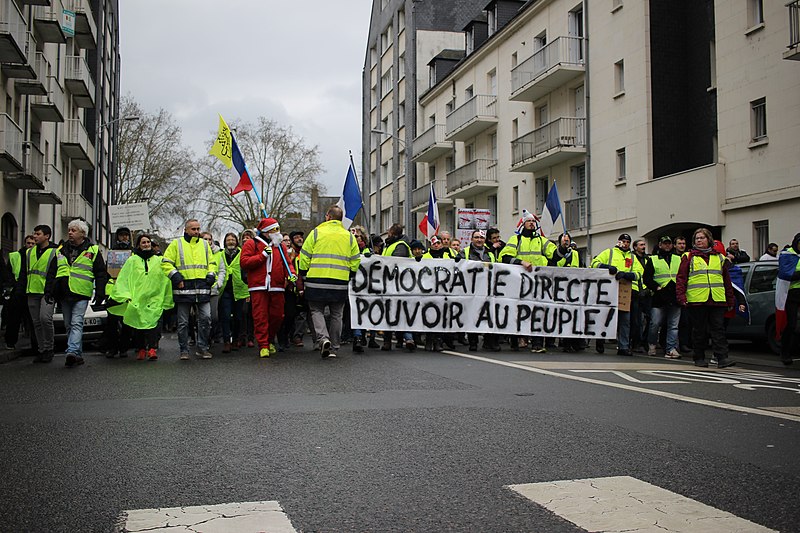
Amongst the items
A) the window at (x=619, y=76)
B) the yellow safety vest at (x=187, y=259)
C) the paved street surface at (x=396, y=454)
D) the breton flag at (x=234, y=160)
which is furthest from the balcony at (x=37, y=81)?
the paved street surface at (x=396, y=454)

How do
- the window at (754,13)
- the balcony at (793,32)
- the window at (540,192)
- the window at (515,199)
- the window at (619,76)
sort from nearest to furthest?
the balcony at (793,32), the window at (754,13), the window at (619,76), the window at (540,192), the window at (515,199)

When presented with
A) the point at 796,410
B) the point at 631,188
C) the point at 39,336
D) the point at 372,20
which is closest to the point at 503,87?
the point at 631,188

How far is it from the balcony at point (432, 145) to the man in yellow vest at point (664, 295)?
1308 inches

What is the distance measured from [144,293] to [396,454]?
795cm

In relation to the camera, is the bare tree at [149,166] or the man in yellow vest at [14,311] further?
the bare tree at [149,166]

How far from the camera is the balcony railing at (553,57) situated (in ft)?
105

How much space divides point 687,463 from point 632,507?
3.81ft

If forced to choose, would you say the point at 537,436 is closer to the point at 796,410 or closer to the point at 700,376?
the point at 796,410

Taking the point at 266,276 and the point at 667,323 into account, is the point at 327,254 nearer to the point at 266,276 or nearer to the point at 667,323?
the point at 266,276

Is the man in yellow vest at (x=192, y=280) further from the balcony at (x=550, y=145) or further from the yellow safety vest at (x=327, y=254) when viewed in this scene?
the balcony at (x=550, y=145)

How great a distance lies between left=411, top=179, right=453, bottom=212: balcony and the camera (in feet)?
157

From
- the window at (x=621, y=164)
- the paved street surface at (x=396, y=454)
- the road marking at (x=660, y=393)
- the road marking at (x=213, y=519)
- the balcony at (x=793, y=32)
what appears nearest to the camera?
the road marking at (x=213, y=519)

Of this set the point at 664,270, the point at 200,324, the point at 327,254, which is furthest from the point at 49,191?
the point at 664,270

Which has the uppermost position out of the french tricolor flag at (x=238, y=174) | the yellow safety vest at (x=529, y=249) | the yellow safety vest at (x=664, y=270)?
the french tricolor flag at (x=238, y=174)
